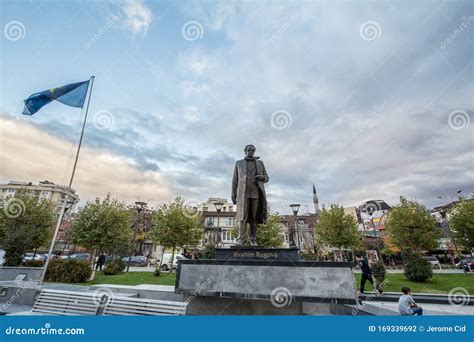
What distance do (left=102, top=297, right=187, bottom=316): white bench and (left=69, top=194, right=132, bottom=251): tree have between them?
1694 centimetres

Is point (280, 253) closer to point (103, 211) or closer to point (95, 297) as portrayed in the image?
point (95, 297)

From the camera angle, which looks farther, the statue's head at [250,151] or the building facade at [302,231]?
the building facade at [302,231]

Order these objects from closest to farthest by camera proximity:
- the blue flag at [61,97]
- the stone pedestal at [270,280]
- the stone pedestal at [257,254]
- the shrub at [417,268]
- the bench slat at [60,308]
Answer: the bench slat at [60,308] < the stone pedestal at [270,280] < the stone pedestal at [257,254] < the blue flag at [61,97] < the shrub at [417,268]

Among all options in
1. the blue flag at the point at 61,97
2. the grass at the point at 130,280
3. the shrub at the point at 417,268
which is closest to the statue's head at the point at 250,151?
the blue flag at the point at 61,97

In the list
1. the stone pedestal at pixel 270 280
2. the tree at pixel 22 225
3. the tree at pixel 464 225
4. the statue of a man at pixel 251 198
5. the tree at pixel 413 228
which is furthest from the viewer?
the tree at pixel 413 228

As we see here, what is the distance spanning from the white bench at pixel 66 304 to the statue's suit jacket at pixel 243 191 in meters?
4.23

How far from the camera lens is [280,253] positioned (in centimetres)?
634

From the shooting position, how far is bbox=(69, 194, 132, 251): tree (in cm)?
1917

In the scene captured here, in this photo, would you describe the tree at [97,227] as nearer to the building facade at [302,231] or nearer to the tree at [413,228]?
the tree at [413,228]

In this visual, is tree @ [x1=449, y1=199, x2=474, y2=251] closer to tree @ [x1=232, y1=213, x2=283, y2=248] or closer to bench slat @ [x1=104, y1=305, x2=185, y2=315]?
tree @ [x1=232, y1=213, x2=283, y2=248]

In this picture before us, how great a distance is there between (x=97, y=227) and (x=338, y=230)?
944 inches

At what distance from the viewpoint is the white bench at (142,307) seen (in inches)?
173

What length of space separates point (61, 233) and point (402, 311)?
6398 centimetres
